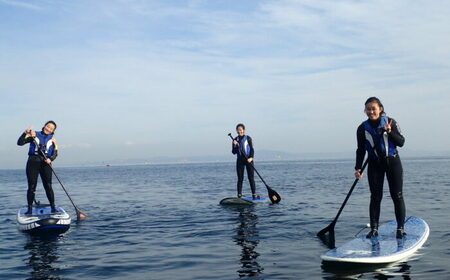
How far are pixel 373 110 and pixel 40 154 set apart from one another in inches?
332

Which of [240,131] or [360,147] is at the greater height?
[240,131]

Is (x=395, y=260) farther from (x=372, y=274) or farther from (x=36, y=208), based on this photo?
(x=36, y=208)

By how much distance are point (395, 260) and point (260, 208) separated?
26.1 feet

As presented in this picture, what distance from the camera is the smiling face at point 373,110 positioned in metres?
7.30

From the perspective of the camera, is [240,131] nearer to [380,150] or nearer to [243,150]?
[243,150]

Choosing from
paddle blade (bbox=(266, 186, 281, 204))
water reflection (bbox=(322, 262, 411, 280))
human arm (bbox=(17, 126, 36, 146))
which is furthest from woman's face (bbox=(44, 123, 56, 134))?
water reflection (bbox=(322, 262, 411, 280))

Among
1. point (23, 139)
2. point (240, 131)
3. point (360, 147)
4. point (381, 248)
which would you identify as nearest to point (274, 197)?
point (240, 131)

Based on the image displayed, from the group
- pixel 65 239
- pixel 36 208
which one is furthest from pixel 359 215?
pixel 36 208

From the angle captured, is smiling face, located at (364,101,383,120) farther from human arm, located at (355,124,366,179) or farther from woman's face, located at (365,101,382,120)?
human arm, located at (355,124,366,179)

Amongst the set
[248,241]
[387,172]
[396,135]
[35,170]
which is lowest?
[248,241]

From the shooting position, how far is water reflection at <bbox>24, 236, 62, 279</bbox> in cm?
688

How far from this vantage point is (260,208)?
47.5 feet

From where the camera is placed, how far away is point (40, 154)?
11070 millimetres

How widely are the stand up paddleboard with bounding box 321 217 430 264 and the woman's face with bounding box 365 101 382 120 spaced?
2.20 meters
